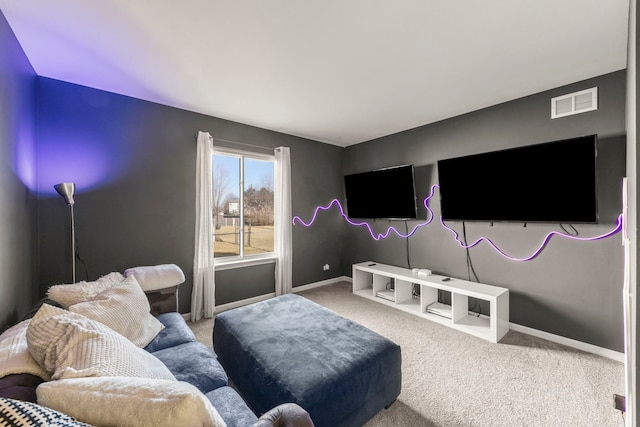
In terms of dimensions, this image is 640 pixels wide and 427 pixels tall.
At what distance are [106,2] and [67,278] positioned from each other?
2.44 metres

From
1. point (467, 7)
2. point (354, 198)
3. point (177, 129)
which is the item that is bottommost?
point (354, 198)

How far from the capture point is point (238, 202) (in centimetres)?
378

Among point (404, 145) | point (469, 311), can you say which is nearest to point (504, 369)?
point (469, 311)

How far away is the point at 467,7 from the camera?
1617 millimetres

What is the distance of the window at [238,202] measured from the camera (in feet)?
12.0

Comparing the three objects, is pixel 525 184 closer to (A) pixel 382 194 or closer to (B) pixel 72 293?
(A) pixel 382 194

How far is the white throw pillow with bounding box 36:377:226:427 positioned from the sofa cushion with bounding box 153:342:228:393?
0.74 m

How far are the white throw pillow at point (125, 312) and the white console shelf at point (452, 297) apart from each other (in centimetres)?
277

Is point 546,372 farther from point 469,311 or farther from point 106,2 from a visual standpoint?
point 106,2

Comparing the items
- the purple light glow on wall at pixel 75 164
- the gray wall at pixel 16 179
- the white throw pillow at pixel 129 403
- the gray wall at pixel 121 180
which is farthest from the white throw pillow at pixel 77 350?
the purple light glow on wall at pixel 75 164

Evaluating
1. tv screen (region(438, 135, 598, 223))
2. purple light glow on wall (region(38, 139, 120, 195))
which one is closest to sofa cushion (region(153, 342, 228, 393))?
purple light glow on wall (region(38, 139, 120, 195))

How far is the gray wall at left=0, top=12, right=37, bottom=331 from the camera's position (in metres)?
1.67

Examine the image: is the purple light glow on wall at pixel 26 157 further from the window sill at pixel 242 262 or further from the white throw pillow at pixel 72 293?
the window sill at pixel 242 262

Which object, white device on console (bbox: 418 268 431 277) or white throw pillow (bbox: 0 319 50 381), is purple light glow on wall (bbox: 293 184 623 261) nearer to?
white device on console (bbox: 418 268 431 277)
